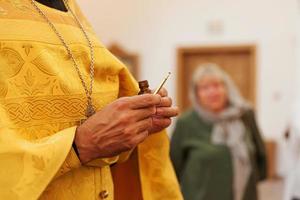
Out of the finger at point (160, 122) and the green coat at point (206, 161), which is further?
the green coat at point (206, 161)

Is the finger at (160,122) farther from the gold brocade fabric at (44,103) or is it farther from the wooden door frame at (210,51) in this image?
the wooden door frame at (210,51)

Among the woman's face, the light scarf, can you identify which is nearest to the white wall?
the woman's face

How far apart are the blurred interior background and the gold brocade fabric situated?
492 cm

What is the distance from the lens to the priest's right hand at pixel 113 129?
0.80 meters

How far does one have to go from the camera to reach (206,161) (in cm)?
302

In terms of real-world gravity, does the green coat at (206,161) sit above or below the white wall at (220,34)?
below

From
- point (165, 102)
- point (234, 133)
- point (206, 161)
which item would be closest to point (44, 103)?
point (165, 102)

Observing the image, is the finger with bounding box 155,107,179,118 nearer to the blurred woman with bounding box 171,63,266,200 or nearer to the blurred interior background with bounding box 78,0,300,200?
the blurred woman with bounding box 171,63,266,200

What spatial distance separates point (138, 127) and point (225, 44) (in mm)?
5827

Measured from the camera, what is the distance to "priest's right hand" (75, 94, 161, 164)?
799 millimetres

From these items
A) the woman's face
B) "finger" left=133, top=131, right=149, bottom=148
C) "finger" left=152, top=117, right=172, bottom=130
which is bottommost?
the woman's face

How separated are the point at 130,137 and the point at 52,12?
1.02 feet

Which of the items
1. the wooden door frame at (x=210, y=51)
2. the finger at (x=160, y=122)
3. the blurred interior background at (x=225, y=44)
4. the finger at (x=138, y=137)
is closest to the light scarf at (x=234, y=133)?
the finger at (x=160, y=122)

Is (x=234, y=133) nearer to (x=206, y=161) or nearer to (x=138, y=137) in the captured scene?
(x=206, y=161)
